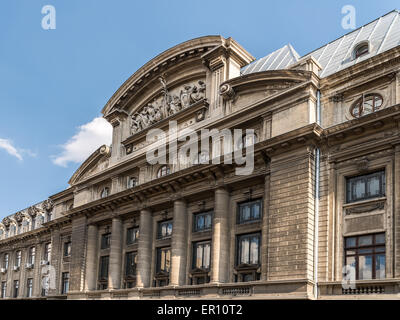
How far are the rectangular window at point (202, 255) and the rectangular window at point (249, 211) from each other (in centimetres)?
290

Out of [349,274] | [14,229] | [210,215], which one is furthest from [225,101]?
[14,229]

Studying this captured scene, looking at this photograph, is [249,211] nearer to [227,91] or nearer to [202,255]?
[202,255]

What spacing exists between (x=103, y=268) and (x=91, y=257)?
141 cm

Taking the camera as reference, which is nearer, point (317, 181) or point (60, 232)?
point (317, 181)

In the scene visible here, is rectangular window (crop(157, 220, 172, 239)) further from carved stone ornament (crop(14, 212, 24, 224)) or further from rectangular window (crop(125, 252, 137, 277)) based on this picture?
carved stone ornament (crop(14, 212, 24, 224))

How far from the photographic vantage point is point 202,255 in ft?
100

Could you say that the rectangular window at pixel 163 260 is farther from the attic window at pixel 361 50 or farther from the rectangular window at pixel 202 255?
the attic window at pixel 361 50

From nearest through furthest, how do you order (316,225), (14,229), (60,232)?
1. (316,225)
2. (60,232)
3. (14,229)

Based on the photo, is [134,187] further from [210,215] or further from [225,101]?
[225,101]

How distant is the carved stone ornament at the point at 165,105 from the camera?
3497 cm

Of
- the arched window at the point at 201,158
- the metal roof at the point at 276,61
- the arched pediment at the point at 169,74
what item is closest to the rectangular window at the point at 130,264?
the arched window at the point at 201,158
